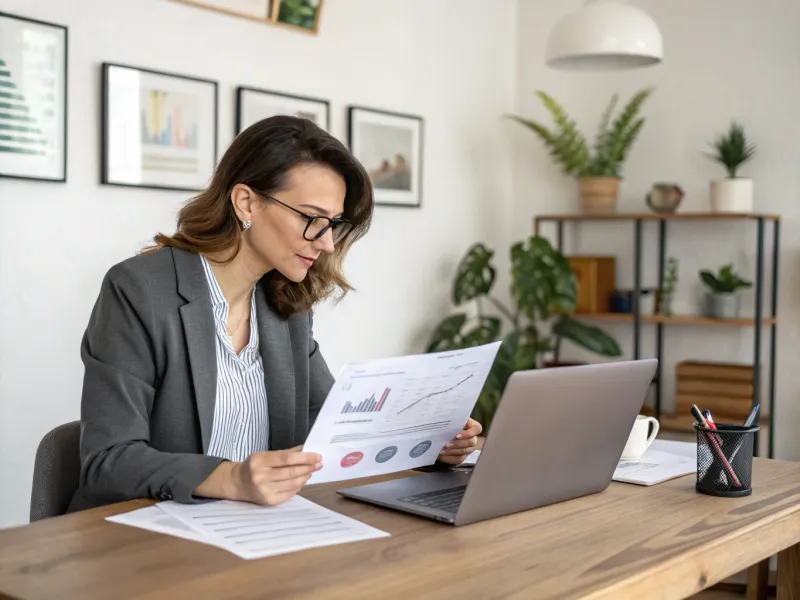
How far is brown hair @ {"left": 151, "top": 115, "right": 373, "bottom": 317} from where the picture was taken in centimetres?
190

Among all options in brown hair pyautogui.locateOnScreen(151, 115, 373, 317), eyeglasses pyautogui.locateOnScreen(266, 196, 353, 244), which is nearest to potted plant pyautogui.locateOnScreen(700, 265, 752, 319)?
brown hair pyautogui.locateOnScreen(151, 115, 373, 317)

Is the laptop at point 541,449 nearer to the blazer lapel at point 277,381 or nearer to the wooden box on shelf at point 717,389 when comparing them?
the blazer lapel at point 277,381

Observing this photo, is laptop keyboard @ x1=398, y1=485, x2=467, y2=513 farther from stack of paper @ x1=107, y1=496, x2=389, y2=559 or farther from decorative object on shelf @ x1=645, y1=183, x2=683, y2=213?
decorative object on shelf @ x1=645, y1=183, x2=683, y2=213

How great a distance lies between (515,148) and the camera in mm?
5047

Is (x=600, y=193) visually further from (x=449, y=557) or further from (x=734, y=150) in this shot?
(x=449, y=557)

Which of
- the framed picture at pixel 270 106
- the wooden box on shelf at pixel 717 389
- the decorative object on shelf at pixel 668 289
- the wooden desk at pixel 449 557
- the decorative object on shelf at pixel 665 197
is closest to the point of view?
the wooden desk at pixel 449 557

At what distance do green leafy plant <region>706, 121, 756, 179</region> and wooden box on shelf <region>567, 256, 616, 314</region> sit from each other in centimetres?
68

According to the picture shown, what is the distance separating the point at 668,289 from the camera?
448 cm

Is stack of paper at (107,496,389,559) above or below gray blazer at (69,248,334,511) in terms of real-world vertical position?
below

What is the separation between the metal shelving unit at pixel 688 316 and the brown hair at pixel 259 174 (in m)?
2.58

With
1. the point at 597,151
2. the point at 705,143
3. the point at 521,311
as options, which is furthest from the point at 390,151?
the point at 705,143

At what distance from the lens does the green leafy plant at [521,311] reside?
435 cm

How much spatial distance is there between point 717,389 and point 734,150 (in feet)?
3.29

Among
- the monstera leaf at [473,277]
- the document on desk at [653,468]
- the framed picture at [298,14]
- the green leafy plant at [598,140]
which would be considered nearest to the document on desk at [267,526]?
the document on desk at [653,468]
